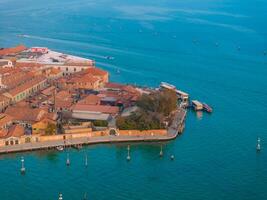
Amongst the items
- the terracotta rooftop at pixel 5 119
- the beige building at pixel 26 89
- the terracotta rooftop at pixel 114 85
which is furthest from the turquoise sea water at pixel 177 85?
the beige building at pixel 26 89

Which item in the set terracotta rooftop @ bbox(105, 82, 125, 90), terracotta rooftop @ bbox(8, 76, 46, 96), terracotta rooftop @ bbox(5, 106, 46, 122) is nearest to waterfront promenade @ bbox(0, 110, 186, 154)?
terracotta rooftop @ bbox(5, 106, 46, 122)

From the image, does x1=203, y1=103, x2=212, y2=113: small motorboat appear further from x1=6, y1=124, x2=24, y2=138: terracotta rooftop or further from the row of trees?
x1=6, y1=124, x2=24, y2=138: terracotta rooftop

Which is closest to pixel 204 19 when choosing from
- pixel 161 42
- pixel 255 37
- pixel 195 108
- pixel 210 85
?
pixel 255 37

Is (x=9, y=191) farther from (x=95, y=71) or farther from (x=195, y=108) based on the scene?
(x=95, y=71)

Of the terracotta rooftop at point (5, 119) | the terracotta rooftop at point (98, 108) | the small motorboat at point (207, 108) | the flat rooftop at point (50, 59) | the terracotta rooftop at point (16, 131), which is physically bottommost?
the terracotta rooftop at point (16, 131)

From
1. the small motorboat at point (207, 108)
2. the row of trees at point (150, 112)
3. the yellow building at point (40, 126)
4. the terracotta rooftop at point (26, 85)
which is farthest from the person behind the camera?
the terracotta rooftop at point (26, 85)

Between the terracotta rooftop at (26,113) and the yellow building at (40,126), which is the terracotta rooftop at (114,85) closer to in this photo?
the terracotta rooftop at (26,113)
